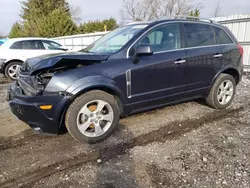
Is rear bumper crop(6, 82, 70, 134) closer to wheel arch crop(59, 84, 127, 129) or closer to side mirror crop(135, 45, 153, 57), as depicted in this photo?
wheel arch crop(59, 84, 127, 129)

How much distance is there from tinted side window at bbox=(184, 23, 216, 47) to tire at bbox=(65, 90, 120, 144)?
6.14 ft

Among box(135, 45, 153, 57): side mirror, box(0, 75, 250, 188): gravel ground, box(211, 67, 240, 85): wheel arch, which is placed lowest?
box(0, 75, 250, 188): gravel ground

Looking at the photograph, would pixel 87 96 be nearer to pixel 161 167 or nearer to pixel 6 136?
pixel 161 167

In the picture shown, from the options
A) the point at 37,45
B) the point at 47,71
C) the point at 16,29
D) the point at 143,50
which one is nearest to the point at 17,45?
the point at 37,45

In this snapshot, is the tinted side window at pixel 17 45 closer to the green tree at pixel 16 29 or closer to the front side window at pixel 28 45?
the front side window at pixel 28 45

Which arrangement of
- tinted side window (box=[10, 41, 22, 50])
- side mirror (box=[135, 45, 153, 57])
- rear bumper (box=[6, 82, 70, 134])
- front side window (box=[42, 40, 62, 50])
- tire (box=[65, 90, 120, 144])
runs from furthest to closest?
1. front side window (box=[42, 40, 62, 50])
2. tinted side window (box=[10, 41, 22, 50])
3. side mirror (box=[135, 45, 153, 57])
4. tire (box=[65, 90, 120, 144])
5. rear bumper (box=[6, 82, 70, 134])

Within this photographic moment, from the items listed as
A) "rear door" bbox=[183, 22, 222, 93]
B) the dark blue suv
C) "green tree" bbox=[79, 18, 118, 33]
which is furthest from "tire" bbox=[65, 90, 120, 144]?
"green tree" bbox=[79, 18, 118, 33]

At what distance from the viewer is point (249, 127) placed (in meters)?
3.67

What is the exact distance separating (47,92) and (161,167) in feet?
5.74

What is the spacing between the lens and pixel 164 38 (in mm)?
3693

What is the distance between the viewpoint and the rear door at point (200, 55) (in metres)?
3.87

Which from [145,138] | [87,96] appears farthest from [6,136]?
[145,138]

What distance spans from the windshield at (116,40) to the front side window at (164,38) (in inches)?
8.4

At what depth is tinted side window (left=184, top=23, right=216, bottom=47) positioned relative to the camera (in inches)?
154
